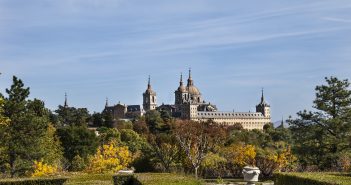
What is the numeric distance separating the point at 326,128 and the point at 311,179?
13.3 m

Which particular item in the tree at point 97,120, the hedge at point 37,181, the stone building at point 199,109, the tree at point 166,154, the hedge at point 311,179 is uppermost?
the stone building at point 199,109

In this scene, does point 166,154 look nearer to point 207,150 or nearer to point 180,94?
point 207,150

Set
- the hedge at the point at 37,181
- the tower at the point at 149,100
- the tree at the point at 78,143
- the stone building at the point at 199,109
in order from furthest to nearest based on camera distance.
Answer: the tower at the point at 149,100 → the stone building at the point at 199,109 → the tree at the point at 78,143 → the hedge at the point at 37,181

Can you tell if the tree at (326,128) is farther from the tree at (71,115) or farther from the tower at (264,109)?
the tower at (264,109)

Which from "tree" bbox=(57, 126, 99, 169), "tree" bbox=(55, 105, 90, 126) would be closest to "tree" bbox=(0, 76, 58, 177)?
"tree" bbox=(57, 126, 99, 169)

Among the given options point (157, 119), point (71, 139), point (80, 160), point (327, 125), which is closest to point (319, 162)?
point (327, 125)

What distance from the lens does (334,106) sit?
28.7 m

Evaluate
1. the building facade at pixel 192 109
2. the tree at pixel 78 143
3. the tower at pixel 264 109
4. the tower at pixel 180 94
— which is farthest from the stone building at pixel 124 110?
the tree at pixel 78 143

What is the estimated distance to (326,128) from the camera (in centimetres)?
2833

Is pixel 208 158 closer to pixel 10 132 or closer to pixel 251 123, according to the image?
pixel 10 132

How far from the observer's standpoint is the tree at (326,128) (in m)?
27.8

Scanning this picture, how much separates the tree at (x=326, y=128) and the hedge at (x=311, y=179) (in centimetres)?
826

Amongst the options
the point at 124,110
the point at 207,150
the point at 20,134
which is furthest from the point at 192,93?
the point at 20,134

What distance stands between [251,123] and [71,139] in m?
134
